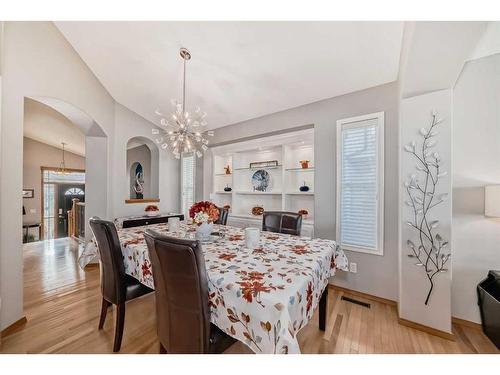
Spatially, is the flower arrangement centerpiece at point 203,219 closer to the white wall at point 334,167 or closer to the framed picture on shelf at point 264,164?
the white wall at point 334,167

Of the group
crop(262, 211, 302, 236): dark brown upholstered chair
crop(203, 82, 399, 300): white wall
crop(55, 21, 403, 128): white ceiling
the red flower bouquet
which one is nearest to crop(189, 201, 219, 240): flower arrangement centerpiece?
the red flower bouquet

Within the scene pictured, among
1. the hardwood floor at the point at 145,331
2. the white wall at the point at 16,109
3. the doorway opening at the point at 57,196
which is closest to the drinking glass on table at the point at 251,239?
the hardwood floor at the point at 145,331

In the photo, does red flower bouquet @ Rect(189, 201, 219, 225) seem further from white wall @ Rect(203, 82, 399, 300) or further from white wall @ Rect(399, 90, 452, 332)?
white wall @ Rect(399, 90, 452, 332)

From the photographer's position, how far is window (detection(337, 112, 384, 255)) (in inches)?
89.8

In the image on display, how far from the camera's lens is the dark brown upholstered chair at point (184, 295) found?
98 cm

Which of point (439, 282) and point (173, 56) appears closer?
point (439, 282)

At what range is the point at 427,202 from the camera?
5.94ft

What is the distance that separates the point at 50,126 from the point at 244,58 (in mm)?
4942

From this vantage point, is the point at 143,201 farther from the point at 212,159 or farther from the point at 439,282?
the point at 439,282

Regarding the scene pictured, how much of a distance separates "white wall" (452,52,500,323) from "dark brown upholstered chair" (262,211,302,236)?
145 centimetres

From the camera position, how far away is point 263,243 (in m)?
1.70

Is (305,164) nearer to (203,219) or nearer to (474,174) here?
(474,174)
